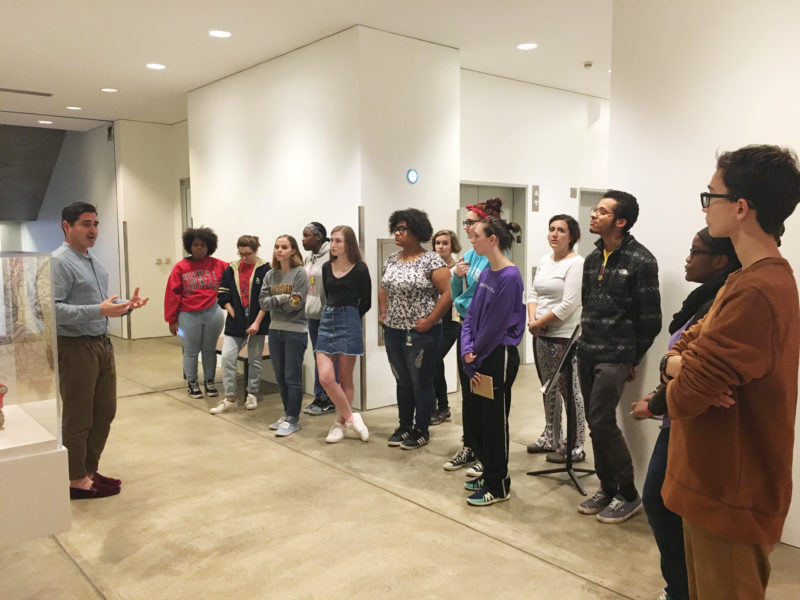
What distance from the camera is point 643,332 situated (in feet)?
10.4

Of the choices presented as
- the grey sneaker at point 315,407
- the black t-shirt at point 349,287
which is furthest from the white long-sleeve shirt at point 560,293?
the grey sneaker at point 315,407

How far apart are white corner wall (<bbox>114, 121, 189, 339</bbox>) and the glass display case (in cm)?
730

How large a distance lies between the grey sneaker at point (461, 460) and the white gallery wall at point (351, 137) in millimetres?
1502

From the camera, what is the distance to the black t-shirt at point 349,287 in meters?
4.53

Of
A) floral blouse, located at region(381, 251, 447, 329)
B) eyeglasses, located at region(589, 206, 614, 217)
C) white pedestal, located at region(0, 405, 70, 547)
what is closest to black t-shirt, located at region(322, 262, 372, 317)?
floral blouse, located at region(381, 251, 447, 329)

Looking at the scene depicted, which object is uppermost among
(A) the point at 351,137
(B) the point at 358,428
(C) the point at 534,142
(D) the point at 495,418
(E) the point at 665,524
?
(C) the point at 534,142

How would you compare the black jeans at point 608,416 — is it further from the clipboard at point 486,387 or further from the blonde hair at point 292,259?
the blonde hair at point 292,259

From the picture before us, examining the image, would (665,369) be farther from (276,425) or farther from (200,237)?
(200,237)

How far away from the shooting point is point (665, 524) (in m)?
2.35

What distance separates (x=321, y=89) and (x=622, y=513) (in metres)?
4.04

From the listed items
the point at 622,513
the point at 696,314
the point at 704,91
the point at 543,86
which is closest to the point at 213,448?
the point at 622,513

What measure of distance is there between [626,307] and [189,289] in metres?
3.98

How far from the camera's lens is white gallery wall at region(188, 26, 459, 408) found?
5.30 metres

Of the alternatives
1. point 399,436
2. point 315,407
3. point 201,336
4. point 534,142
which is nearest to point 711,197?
point 399,436
